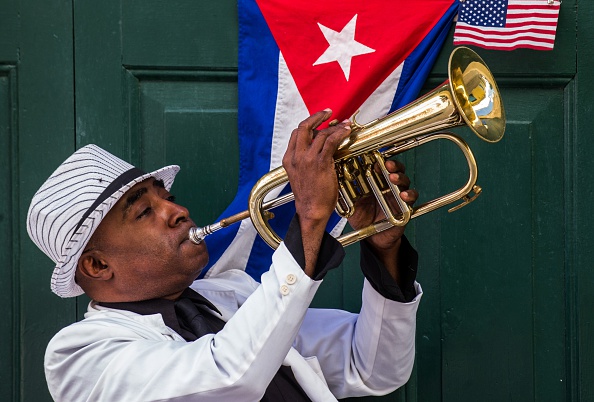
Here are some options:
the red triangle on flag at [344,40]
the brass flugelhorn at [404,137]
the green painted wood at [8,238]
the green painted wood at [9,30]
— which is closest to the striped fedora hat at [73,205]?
the brass flugelhorn at [404,137]

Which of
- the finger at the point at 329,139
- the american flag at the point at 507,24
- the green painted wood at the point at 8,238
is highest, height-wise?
the american flag at the point at 507,24

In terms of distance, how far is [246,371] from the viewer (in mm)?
2201

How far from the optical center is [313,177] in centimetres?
225

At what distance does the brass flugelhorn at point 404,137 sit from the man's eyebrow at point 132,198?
0.66 ft

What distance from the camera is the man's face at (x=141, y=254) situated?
103 inches

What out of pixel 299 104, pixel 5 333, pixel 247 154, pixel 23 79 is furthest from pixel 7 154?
pixel 299 104

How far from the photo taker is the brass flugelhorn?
2.29 meters

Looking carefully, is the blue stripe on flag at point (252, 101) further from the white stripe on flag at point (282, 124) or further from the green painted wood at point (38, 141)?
the green painted wood at point (38, 141)

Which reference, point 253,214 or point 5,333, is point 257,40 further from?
point 5,333

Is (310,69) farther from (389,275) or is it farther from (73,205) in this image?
(73,205)

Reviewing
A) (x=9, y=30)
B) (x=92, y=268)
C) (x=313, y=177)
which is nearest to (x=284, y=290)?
(x=313, y=177)

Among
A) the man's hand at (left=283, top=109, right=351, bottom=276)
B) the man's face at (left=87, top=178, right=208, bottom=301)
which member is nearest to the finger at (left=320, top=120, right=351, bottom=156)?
the man's hand at (left=283, top=109, right=351, bottom=276)

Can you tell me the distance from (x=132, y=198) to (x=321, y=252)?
68 cm

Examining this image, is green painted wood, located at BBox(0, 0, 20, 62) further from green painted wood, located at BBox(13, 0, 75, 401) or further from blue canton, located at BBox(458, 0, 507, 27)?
blue canton, located at BBox(458, 0, 507, 27)
